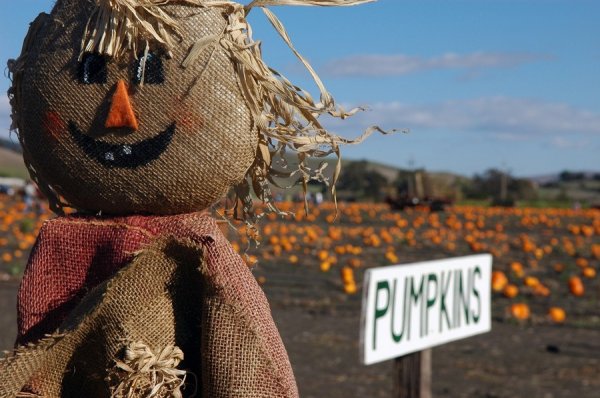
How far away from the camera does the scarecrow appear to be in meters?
2.40

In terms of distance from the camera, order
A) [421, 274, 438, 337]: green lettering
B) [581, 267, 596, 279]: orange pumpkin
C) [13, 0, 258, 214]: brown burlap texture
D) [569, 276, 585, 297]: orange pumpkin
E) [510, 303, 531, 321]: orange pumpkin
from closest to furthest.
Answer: [13, 0, 258, 214]: brown burlap texture → [421, 274, 438, 337]: green lettering → [510, 303, 531, 321]: orange pumpkin → [569, 276, 585, 297]: orange pumpkin → [581, 267, 596, 279]: orange pumpkin

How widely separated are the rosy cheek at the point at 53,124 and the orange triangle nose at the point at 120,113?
0.52 feet

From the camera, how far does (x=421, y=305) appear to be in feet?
14.2

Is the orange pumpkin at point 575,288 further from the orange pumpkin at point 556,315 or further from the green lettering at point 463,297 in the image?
the green lettering at point 463,297

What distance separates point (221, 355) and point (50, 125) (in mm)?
743

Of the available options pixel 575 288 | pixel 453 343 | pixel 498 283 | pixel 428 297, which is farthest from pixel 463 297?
pixel 575 288

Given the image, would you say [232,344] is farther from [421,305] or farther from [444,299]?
[444,299]

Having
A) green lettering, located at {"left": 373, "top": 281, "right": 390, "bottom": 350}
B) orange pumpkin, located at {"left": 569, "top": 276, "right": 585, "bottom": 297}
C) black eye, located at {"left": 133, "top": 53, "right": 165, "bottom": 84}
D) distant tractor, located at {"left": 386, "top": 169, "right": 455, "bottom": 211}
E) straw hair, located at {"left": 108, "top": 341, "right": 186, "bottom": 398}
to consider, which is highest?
distant tractor, located at {"left": 386, "top": 169, "right": 455, "bottom": 211}

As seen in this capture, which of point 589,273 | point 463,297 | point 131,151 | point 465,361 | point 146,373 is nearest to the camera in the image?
point 146,373

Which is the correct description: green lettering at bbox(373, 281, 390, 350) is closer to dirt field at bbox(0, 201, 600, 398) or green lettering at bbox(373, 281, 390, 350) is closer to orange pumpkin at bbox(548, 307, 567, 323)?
dirt field at bbox(0, 201, 600, 398)

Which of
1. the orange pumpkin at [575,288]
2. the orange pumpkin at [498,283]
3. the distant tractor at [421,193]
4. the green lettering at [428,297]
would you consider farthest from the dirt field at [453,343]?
the distant tractor at [421,193]

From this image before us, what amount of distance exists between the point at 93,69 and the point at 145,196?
35 cm

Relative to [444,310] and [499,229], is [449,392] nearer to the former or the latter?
[444,310]

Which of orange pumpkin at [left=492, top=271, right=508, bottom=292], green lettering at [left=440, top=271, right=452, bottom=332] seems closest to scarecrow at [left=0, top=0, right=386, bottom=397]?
green lettering at [left=440, top=271, right=452, bottom=332]
